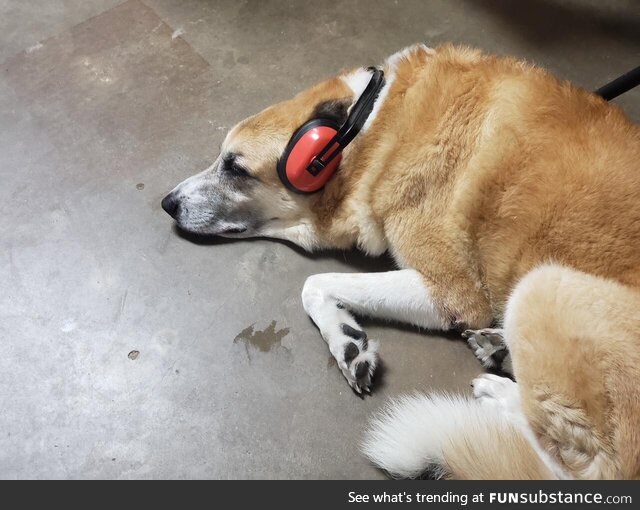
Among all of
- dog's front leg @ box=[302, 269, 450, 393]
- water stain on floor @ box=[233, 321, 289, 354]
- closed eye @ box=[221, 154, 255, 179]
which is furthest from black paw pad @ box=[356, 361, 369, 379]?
closed eye @ box=[221, 154, 255, 179]

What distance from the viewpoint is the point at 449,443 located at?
5.27 ft

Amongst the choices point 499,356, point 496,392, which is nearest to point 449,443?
point 496,392

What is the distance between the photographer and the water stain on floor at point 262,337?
2.09 metres

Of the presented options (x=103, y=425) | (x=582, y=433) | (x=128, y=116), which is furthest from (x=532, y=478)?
(x=128, y=116)

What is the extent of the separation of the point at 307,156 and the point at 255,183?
0.97 ft

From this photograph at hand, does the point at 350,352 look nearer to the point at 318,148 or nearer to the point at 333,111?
the point at 318,148

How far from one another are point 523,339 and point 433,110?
86 centimetres

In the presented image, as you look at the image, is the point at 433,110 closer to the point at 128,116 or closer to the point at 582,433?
the point at 582,433

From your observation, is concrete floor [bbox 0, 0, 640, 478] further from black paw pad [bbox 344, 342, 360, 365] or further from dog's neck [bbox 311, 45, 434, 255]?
dog's neck [bbox 311, 45, 434, 255]

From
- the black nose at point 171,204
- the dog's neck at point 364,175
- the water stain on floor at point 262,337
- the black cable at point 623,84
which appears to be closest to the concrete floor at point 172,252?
the water stain on floor at point 262,337

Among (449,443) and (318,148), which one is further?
(318,148)

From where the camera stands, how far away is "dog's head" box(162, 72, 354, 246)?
2068 mm
